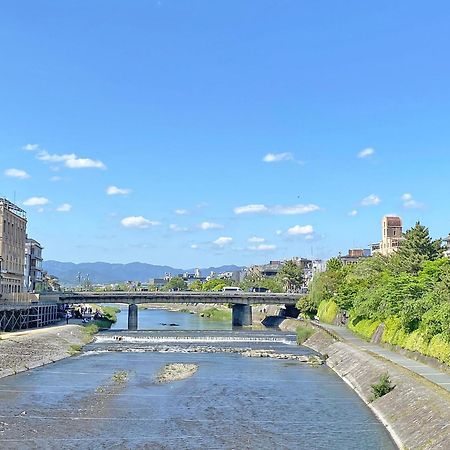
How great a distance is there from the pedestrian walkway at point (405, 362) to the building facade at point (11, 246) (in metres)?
50.0

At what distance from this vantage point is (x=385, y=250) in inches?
7141

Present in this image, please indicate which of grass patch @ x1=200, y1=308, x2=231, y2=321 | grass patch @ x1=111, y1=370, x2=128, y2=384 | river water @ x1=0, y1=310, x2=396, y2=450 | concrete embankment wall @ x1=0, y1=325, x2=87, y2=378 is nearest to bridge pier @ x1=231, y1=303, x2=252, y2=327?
grass patch @ x1=200, y1=308, x2=231, y2=321

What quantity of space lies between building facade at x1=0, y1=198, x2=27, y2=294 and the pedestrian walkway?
5004 cm

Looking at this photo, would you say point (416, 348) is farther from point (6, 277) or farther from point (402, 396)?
point (6, 277)

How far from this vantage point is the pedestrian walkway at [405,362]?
Answer: 130 ft

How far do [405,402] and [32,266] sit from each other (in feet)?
324

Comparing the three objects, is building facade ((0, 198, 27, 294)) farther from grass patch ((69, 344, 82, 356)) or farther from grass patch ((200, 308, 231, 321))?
grass patch ((200, 308, 231, 321))

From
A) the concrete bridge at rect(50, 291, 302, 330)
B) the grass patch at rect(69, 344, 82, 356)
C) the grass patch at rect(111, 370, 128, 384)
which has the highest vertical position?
the concrete bridge at rect(50, 291, 302, 330)

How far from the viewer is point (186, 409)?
39.7m

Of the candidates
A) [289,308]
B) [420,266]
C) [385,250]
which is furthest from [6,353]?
[385,250]

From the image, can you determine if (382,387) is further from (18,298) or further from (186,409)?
(18,298)

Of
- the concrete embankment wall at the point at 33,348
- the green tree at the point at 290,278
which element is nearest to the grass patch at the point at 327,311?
the concrete embankment wall at the point at 33,348

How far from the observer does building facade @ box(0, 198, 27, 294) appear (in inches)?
3511

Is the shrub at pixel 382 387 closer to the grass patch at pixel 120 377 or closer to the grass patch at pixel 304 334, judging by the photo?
the grass patch at pixel 120 377
